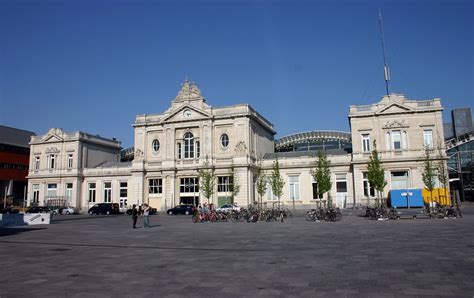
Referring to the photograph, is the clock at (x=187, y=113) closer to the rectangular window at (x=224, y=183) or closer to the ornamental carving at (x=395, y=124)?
the rectangular window at (x=224, y=183)

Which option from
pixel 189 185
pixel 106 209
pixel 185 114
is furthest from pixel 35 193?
pixel 185 114

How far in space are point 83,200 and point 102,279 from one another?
5986cm

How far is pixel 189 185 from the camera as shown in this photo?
186ft

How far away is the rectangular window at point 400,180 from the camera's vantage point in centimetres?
5025

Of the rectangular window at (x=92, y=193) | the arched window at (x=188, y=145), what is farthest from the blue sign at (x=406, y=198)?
the rectangular window at (x=92, y=193)

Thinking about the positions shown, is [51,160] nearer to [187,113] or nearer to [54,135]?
[54,135]

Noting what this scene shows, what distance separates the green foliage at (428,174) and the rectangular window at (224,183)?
80.6 feet

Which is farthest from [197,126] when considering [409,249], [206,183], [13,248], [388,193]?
[409,249]

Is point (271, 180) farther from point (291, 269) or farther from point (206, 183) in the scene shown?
point (291, 269)

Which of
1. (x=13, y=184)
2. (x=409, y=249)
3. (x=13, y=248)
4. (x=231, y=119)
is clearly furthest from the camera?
(x=13, y=184)

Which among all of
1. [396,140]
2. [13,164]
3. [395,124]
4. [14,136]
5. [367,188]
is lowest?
[367,188]

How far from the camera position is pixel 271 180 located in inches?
2228

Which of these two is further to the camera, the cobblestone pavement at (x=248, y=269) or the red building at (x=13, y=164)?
the red building at (x=13, y=164)

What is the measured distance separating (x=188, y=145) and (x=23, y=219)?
88.3 ft
